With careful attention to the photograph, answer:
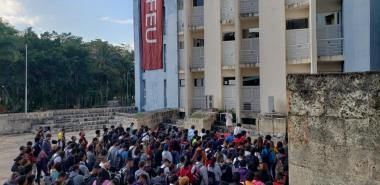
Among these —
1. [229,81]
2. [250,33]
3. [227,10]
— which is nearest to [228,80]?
[229,81]

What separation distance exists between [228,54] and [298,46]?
4.66 m

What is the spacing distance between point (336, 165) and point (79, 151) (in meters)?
8.16

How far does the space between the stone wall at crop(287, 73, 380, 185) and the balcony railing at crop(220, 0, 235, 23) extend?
16.3 meters

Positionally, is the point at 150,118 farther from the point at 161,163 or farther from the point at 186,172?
the point at 186,172

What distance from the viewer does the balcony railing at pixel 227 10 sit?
2175 cm

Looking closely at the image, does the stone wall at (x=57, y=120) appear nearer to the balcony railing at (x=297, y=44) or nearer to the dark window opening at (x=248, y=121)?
the dark window opening at (x=248, y=121)

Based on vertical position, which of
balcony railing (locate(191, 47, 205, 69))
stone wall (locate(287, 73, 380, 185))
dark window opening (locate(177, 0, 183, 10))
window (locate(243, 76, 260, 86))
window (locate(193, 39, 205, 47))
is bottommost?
stone wall (locate(287, 73, 380, 185))

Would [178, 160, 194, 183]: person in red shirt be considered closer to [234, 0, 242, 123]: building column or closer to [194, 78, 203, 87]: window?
[234, 0, 242, 123]: building column

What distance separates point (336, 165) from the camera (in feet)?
17.9

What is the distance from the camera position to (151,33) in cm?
2772

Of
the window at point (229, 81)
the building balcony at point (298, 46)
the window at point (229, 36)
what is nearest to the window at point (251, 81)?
the window at point (229, 81)

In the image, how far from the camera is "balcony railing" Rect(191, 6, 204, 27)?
23.7 metres

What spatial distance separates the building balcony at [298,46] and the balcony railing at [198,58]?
20.3 feet

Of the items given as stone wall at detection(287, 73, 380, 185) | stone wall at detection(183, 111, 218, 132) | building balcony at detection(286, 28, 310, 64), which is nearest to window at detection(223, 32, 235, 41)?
building balcony at detection(286, 28, 310, 64)
